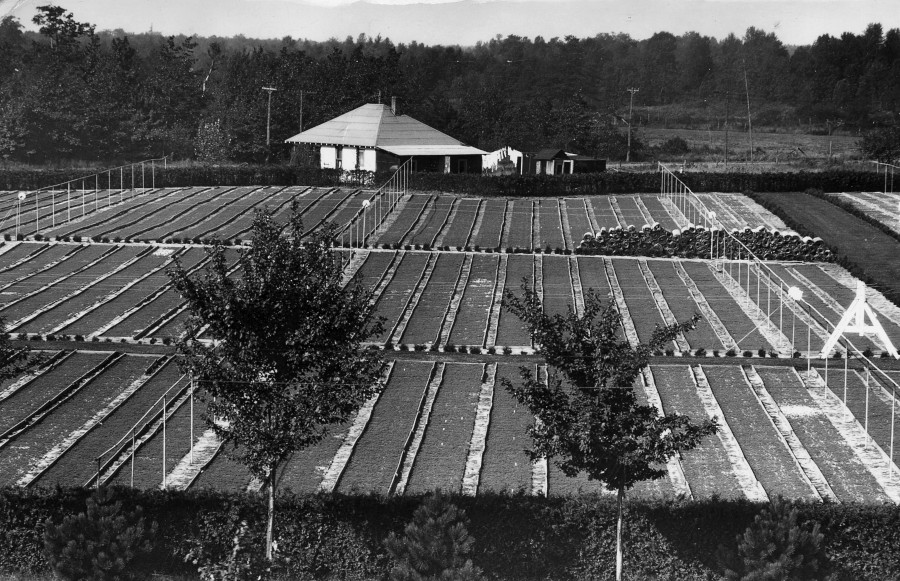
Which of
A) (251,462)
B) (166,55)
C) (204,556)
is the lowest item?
(204,556)

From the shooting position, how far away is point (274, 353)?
2270 cm

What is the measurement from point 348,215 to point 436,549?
37095mm

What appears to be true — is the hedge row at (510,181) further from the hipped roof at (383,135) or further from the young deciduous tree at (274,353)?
the young deciduous tree at (274,353)

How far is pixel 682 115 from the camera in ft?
390

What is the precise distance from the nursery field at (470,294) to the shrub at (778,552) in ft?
52.8

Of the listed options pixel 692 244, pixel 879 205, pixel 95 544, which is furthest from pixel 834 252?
pixel 95 544

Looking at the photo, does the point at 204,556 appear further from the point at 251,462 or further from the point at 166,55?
the point at 166,55

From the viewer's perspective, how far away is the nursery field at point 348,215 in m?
52.2

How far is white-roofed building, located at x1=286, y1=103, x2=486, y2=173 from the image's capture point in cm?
7225

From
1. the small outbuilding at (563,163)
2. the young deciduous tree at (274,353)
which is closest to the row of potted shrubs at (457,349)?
the young deciduous tree at (274,353)

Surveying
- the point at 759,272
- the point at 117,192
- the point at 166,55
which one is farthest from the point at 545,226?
the point at 166,55

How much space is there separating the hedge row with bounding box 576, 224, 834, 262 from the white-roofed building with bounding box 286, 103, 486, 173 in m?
22.8

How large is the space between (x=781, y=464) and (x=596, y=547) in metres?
7.86

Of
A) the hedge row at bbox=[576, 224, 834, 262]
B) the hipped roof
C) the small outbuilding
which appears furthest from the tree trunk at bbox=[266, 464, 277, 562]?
the small outbuilding
